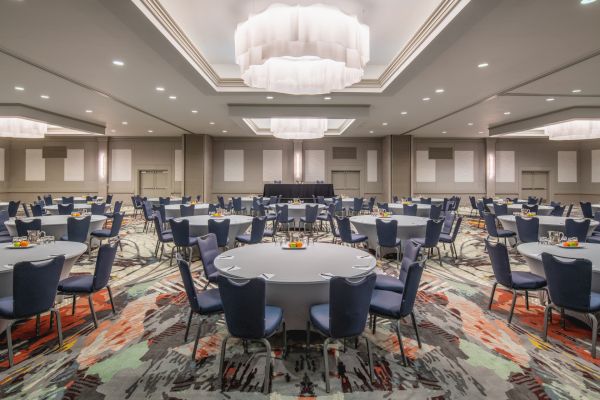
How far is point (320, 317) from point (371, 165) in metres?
16.7

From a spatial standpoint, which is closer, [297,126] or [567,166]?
[297,126]

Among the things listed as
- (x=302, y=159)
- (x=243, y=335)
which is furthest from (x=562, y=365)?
(x=302, y=159)

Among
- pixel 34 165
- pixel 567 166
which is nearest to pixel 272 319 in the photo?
pixel 34 165

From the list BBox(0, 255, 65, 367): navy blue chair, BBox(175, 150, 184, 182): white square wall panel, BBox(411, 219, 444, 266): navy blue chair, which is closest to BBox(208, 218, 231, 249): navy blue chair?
BBox(0, 255, 65, 367): navy blue chair

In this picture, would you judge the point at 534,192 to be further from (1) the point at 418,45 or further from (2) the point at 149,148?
(2) the point at 149,148

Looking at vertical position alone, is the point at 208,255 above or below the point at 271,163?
below

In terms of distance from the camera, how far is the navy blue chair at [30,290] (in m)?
2.65

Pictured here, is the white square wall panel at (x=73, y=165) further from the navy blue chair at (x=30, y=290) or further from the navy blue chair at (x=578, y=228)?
the navy blue chair at (x=578, y=228)

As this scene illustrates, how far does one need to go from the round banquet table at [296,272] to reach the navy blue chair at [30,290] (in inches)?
56.4

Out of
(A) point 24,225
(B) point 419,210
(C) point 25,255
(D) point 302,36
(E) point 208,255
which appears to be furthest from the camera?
(B) point 419,210

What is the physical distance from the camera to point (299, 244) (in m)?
3.75

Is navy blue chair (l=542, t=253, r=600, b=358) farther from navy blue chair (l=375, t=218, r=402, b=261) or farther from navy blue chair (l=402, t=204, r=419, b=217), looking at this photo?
navy blue chair (l=402, t=204, r=419, b=217)

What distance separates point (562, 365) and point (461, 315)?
115 centimetres

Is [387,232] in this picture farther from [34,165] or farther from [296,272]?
[34,165]
